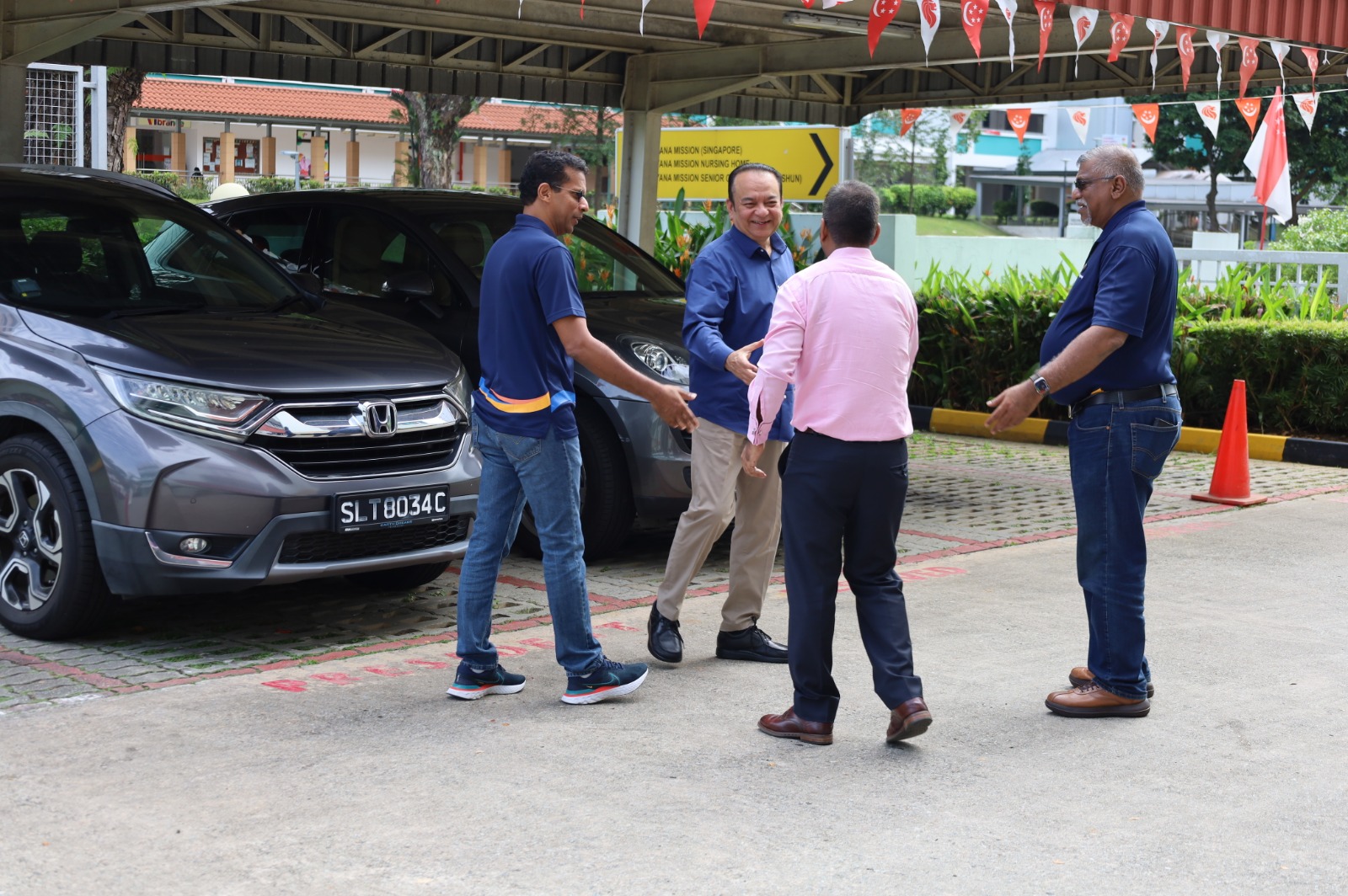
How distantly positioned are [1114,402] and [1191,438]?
798cm

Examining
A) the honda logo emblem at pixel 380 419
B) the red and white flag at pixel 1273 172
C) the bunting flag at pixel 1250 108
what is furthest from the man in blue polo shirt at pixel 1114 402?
the red and white flag at pixel 1273 172

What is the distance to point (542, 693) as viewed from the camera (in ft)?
18.3

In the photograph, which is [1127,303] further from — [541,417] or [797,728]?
[541,417]

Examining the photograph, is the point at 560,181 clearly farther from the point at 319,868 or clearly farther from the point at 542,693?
the point at 319,868

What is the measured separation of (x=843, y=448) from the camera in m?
4.86

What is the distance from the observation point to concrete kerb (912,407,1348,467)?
12273 mm

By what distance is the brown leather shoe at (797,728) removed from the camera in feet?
16.5

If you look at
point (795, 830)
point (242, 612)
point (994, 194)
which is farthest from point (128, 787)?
point (994, 194)

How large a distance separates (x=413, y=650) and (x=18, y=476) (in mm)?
1681

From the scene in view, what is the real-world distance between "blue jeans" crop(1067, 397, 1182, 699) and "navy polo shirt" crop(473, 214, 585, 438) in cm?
180

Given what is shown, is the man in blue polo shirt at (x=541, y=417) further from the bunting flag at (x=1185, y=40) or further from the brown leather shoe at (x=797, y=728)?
the bunting flag at (x=1185, y=40)

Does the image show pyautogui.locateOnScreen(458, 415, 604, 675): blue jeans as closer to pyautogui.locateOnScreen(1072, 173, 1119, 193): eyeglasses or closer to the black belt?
the black belt

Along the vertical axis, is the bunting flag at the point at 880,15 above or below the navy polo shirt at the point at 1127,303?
above

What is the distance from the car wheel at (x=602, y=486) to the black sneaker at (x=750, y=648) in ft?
5.32
